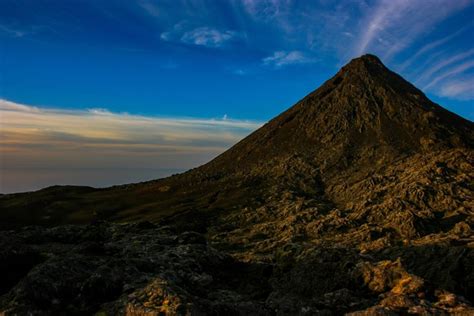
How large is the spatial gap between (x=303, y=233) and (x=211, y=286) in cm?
8453

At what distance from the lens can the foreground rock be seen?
22.2 m

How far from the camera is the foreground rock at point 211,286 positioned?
875 inches

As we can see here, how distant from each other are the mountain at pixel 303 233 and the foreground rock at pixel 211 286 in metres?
0.12

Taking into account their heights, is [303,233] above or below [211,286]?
below

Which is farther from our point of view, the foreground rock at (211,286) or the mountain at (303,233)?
the mountain at (303,233)

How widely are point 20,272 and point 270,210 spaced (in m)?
115

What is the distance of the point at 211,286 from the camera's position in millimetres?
29672

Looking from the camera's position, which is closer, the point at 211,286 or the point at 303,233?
the point at 211,286

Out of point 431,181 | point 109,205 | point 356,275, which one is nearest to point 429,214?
point 431,181

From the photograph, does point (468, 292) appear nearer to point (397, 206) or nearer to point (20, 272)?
point (20, 272)

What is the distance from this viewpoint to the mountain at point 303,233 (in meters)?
24.6

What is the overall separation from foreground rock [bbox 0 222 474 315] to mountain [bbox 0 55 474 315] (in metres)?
0.12

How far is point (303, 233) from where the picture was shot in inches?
4365

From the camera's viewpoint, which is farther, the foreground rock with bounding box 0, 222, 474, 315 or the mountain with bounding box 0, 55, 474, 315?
the mountain with bounding box 0, 55, 474, 315
